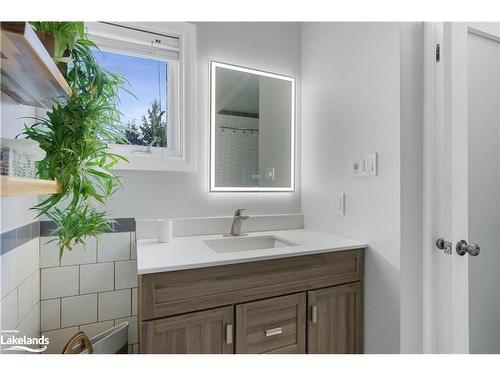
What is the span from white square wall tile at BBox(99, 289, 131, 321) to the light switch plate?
135 cm

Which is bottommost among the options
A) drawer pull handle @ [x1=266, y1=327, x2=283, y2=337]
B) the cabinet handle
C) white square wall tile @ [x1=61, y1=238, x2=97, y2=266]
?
drawer pull handle @ [x1=266, y1=327, x2=283, y2=337]

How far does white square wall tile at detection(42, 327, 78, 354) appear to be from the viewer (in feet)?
4.04

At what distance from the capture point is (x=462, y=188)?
1137 millimetres

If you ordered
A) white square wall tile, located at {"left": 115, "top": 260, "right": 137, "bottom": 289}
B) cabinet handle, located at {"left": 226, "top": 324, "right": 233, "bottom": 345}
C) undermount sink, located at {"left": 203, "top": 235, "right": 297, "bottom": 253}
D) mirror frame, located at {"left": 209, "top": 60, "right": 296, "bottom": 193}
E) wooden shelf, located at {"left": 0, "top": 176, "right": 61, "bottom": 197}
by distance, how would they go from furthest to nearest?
mirror frame, located at {"left": 209, "top": 60, "right": 296, "bottom": 193}
undermount sink, located at {"left": 203, "top": 235, "right": 297, "bottom": 253}
white square wall tile, located at {"left": 115, "top": 260, "right": 137, "bottom": 289}
cabinet handle, located at {"left": 226, "top": 324, "right": 233, "bottom": 345}
wooden shelf, located at {"left": 0, "top": 176, "right": 61, "bottom": 197}

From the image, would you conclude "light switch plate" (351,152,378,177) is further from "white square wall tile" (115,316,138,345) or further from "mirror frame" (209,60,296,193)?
"white square wall tile" (115,316,138,345)

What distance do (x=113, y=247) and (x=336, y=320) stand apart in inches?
46.0

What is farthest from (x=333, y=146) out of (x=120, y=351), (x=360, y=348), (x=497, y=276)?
(x=120, y=351)

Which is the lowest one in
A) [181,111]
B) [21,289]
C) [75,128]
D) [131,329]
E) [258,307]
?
[131,329]

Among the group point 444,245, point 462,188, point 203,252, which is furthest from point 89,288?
point 462,188

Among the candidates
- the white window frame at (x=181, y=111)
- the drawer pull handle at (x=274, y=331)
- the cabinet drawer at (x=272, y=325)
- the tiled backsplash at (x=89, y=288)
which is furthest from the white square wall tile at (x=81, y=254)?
the drawer pull handle at (x=274, y=331)

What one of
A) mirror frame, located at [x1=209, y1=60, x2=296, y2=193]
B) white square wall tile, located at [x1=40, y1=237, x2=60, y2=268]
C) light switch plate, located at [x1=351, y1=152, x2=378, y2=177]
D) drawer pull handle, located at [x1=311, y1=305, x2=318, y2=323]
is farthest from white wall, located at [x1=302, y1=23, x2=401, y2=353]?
white square wall tile, located at [x1=40, y1=237, x2=60, y2=268]

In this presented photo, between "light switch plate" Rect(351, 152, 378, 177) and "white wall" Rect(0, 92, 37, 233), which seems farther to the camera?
"light switch plate" Rect(351, 152, 378, 177)

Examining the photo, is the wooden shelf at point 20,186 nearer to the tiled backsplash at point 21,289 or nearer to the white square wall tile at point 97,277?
the tiled backsplash at point 21,289

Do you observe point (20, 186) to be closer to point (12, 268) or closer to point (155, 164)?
point (12, 268)
